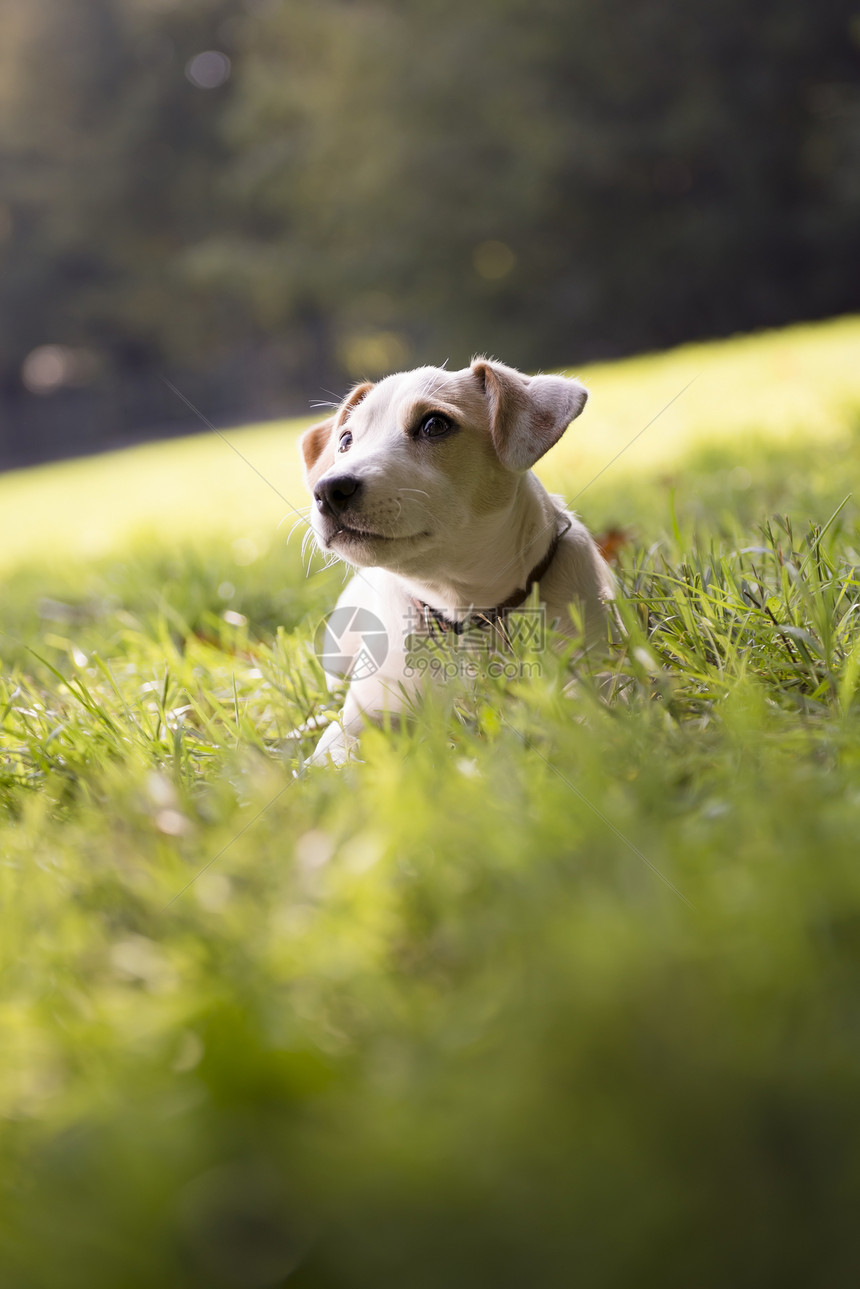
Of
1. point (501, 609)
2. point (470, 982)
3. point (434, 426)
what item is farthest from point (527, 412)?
point (470, 982)

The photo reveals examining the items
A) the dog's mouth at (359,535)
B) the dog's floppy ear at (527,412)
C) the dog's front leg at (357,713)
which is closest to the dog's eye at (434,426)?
the dog's floppy ear at (527,412)

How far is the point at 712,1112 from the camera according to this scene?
75 centimetres

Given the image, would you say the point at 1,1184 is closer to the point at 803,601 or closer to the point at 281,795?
the point at 281,795

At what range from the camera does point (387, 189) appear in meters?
23.2

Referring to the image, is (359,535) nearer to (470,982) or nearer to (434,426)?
(434,426)

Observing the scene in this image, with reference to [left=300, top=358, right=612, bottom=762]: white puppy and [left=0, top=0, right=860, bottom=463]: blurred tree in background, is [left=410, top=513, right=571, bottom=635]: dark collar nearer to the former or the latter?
[left=300, top=358, right=612, bottom=762]: white puppy

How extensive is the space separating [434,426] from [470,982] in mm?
1724

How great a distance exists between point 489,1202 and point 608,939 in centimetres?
23

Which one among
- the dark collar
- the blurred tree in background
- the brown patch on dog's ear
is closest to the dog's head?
the dark collar

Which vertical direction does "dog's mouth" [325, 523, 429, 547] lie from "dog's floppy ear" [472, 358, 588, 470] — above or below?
below

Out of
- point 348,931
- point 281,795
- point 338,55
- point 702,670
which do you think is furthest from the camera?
point 338,55

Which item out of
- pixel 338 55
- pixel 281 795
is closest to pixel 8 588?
pixel 281 795

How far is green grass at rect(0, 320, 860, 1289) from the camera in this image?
0.73m

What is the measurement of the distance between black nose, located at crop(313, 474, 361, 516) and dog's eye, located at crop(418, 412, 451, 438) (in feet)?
1.01
